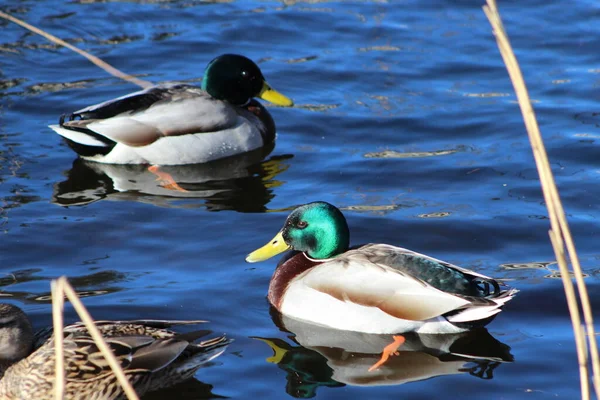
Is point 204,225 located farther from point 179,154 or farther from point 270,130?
point 270,130

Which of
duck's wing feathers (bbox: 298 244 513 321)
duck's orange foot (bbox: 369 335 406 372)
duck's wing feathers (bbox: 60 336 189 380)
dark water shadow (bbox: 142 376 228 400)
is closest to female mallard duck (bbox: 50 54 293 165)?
duck's wing feathers (bbox: 298 244 513 321)

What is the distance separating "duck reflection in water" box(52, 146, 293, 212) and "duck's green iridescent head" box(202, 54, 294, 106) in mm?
714

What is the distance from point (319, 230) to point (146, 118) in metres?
3.50

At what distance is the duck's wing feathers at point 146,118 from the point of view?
9328 mm

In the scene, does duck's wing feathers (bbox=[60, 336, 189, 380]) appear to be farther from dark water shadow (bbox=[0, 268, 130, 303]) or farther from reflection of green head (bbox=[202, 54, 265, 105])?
reflection of green head (bbox=[202, 54, 265, 105])

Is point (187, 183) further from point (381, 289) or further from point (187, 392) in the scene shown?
point (187, 392)

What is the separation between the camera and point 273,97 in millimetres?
10336

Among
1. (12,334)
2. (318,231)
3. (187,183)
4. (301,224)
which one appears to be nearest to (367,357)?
(318,231)

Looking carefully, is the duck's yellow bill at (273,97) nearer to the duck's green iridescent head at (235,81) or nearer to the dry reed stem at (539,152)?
the duck's green iridescent head at (235,81)

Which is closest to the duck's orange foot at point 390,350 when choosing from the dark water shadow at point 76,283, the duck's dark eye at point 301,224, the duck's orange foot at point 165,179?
the duck's dark eye at point 301,224

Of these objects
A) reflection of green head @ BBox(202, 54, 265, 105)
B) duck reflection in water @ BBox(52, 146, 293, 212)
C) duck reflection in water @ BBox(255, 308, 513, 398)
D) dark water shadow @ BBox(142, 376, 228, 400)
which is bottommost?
dark water shadow @ BBox(142, 376, 228, 400)

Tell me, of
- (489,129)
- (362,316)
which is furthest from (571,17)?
(362,316)

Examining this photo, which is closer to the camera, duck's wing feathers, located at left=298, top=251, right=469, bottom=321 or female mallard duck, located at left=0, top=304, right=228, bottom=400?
female mallard duck, located at left=0, top=304, right=228, bottom=400

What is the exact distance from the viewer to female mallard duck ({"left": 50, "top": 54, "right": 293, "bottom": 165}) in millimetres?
9375
